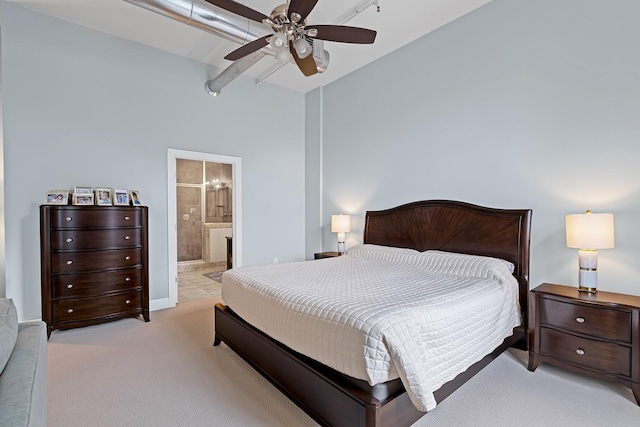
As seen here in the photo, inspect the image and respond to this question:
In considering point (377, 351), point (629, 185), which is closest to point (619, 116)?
point (629, 185)

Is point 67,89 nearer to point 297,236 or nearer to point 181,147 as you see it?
point 181,147

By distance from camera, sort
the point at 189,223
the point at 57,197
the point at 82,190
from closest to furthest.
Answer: the point at 57,197
the point at 82,190
the point at 189,223

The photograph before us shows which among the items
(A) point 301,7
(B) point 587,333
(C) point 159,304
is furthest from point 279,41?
(C) point 159,304

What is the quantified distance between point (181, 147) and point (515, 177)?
404cm

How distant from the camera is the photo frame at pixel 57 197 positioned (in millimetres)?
3252

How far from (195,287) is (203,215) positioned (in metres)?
2.92

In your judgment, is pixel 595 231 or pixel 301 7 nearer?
pixel 301 7

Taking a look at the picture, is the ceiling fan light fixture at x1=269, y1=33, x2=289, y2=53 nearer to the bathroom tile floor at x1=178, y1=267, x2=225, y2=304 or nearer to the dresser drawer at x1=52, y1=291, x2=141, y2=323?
the dresser drawer at x1=52, y1=291, x2=141, y2=323

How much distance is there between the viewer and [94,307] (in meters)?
3.35

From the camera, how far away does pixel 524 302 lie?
9.33 ft

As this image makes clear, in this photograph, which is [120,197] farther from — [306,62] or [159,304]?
[306,62]

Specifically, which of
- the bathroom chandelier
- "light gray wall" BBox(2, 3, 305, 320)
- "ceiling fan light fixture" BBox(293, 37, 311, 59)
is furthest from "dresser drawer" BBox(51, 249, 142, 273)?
the bathroom chandelier

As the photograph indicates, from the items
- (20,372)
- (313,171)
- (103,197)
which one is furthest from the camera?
(313,171)

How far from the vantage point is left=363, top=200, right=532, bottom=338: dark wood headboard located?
2904 mm
